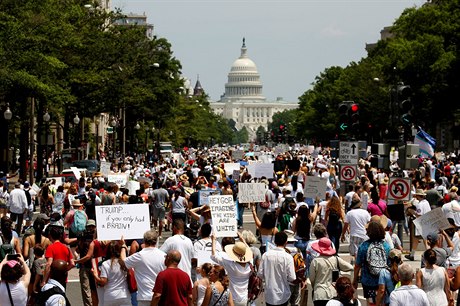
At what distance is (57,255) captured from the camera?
1695cm

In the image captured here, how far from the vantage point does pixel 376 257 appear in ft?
53.4

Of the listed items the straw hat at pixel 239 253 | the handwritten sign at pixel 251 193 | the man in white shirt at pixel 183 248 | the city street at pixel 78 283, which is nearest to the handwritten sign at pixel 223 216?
the city street at pixel 78 283

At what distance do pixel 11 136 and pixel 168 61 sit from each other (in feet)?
82.7

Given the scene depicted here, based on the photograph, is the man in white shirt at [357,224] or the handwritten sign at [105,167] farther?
the handwritten sign at [105,167]

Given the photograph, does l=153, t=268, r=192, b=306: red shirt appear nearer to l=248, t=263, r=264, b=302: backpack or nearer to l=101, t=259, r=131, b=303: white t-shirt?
l=101, t=259, r=131, b=303: white t-shirt

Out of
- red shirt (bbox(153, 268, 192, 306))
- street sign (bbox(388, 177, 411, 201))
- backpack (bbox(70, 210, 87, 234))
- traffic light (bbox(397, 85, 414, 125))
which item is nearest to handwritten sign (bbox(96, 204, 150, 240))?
red shirt (bbox(153, 268, 192, 306))

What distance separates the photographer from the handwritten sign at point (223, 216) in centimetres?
1883

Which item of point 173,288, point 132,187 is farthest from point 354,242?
point 132,187

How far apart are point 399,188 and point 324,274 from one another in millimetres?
8932

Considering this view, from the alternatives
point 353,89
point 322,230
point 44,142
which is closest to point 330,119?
point 353,89

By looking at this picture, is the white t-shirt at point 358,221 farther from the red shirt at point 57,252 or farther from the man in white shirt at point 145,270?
the man in white shirt at point 145,270

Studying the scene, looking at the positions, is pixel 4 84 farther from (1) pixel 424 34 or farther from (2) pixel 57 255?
(1) pixel 424 34

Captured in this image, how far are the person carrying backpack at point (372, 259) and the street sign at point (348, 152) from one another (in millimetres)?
17807

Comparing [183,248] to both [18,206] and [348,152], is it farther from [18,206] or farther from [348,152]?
[348,152]
